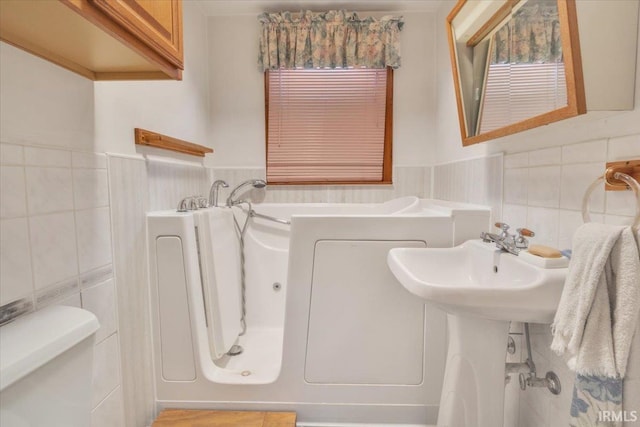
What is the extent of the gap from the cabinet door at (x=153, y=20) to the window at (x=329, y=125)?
1351 mm

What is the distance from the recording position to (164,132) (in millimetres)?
1709

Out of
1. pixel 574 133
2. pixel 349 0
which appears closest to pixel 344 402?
pixel 574 133

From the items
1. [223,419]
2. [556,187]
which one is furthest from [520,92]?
[223,419]

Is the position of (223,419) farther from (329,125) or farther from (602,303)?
(329,125)

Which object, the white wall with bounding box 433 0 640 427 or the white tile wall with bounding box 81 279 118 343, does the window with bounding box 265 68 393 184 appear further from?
the white tile wall with bounding box 81 279 118 343

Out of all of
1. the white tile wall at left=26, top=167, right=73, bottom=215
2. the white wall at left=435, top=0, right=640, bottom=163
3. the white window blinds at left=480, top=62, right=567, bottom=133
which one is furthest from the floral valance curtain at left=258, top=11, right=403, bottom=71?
the white tile wall at left=26, top=167, right=73, bottom=215

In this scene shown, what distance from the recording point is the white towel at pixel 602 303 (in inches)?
26.5

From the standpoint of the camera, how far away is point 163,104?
5.53ft

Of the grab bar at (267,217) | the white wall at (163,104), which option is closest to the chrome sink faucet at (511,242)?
the grab bar at (267,217)

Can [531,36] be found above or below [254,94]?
below

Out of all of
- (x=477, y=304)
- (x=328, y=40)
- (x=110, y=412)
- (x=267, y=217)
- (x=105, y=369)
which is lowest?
(x=110, y=412)

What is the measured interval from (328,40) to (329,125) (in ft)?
1.85

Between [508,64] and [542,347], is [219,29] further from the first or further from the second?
[542,347]

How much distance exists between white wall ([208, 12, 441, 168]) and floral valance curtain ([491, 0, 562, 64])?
3.76 feet
